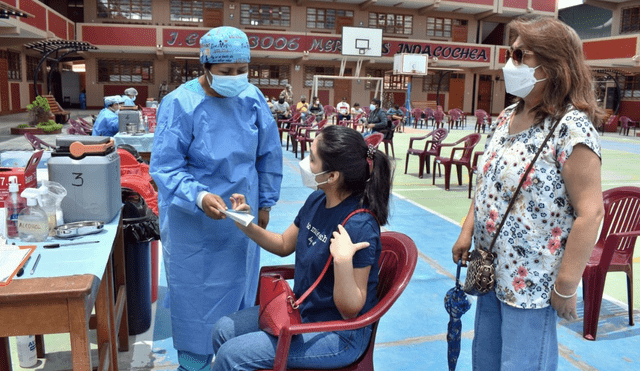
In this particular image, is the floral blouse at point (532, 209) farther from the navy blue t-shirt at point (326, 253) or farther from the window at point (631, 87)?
the window at point (631, 87)

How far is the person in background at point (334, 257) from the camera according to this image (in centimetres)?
165

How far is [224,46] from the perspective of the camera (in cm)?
212

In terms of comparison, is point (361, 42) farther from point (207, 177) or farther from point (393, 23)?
point (207, 177)

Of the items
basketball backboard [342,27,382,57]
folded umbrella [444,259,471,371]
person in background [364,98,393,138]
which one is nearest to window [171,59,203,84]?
basketball backboard [342,27,382,57]

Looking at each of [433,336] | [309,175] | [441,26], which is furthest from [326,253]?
[441,26]

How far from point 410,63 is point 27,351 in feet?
75.9

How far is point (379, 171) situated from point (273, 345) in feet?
2.19

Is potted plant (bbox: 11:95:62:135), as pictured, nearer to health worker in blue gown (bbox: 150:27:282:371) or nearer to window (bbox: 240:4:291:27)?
window (bbox: 240:4:291:27)

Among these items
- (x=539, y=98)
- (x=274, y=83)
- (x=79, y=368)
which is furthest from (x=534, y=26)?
(x=274, y=83)

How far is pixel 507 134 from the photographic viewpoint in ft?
5.87

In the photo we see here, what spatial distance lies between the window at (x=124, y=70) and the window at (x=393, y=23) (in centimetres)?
1178

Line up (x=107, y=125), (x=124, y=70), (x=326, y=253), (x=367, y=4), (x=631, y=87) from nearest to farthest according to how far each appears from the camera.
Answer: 1. (x=326, y=253)
2. (x=107, y=125)
3. (x=631, y=87)
4. (x=124, y=70)
5. (x=367, y=4)

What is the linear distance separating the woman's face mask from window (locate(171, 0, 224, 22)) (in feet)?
84.4

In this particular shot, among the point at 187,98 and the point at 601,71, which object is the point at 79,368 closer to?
the point at 187,98
